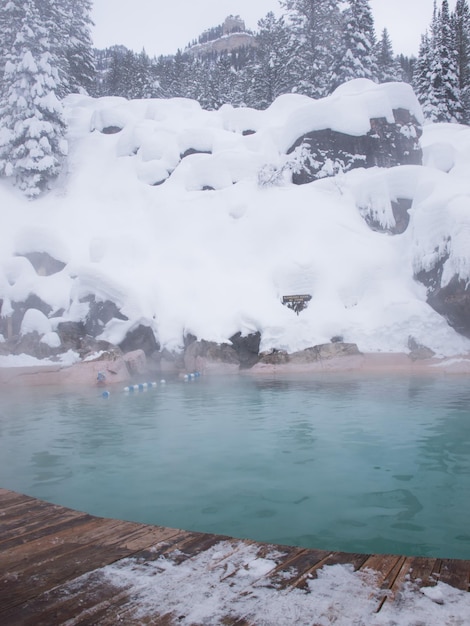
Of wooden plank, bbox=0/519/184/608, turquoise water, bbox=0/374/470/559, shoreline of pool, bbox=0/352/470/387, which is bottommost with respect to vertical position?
turquoise water, bbox=0/374/470/559

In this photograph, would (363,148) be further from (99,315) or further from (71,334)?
(71,334)

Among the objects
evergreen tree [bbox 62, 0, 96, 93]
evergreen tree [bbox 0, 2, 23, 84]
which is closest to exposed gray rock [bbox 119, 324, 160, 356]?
evergreen tree [bbox 0, 2, 23, 84]

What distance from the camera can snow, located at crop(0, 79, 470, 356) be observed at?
16.3 m

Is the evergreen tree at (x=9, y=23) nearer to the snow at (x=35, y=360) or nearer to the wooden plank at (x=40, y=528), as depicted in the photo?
the snow at (x=35, y=360)

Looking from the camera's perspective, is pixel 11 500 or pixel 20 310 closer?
pixel 11 500

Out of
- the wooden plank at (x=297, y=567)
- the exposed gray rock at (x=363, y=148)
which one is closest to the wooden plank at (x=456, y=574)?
the wooden plank at (x=297, y=567)

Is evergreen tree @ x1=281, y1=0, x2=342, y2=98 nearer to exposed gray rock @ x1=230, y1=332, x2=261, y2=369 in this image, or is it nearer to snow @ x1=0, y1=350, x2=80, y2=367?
exposed gray rock @ x1=230, y1=332, x2=261, y2=369

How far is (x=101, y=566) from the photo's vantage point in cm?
250

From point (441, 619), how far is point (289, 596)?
2.10 ft

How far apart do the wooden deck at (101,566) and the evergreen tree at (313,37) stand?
118 feet

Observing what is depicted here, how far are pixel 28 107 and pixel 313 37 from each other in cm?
2247

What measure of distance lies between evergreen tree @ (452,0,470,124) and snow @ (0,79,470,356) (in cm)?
986

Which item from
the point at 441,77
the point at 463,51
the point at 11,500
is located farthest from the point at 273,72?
the point at 11,500

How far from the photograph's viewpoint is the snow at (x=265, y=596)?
193cm
